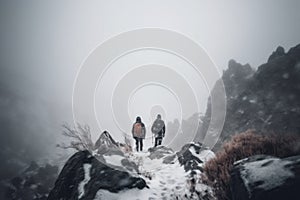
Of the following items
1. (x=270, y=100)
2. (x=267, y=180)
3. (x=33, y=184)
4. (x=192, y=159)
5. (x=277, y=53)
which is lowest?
(x=267, y=180)

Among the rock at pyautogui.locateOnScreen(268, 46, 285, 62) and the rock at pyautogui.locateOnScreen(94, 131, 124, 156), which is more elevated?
the rock at pyautogui.locateOnScreen(268, 46, 285, 62)

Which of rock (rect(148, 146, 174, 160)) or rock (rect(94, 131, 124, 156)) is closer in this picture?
rock (rect(94, 131, 124, 156))

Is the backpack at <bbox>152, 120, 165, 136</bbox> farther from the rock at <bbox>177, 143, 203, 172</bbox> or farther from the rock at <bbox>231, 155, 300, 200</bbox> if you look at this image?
the rock at <bbox>231, 155, 300, 200</bbox>

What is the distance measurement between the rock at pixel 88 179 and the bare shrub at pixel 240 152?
2.10m

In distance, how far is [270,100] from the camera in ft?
94.9

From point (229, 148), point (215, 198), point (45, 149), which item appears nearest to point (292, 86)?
point (229, 148)

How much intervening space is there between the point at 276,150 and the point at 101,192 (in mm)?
4926

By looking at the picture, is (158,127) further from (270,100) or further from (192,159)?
(270,100)

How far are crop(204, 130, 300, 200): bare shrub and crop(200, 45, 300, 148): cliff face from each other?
2007cm

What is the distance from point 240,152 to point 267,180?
223cm

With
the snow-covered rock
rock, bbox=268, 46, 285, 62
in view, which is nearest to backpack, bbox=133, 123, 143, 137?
the snow-covered rock

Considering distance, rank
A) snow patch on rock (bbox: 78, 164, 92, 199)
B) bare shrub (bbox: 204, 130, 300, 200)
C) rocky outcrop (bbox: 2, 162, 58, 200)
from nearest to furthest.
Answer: bare shrub (bbox: 204, 130, 300, 200) < snow patch on rock (bbox: 78, 164, 92, 199) < rocky outcrop (bbox: 2, 162, 58, 200)

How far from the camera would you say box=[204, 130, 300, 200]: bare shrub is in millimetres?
5267

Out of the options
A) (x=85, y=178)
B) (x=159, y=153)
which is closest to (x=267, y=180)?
(x=85, y=178)
